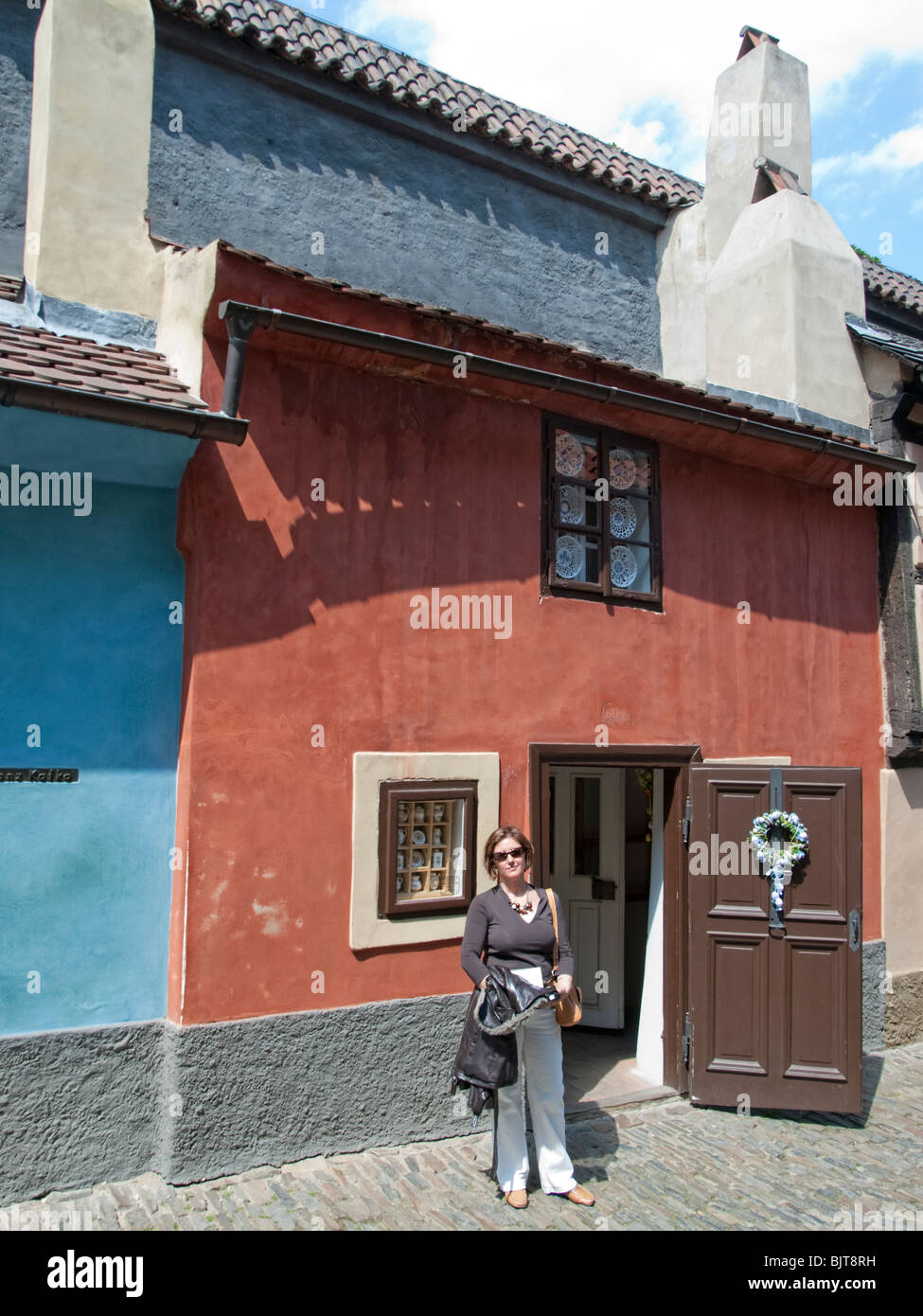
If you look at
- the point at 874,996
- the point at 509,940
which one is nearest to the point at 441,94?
the point at 509,940

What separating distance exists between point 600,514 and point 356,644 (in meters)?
2.23

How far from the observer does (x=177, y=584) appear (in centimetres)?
574

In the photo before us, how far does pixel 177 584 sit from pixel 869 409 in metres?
6.88

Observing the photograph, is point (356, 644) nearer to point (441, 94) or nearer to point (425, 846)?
point (425, 846)

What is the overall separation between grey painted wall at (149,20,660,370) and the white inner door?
16.9ft

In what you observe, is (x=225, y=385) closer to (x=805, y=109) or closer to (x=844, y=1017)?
(x=844, y=1017)

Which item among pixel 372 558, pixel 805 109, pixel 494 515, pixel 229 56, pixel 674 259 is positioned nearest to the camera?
pixel 372 558

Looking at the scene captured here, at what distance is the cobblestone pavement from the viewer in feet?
16.5

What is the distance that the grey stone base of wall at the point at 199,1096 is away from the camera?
512cm

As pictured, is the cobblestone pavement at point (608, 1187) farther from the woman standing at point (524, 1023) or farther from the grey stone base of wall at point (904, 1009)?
the grey stone base of wall at point (904, 1009)

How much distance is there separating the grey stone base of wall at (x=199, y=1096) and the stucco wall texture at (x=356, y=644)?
19 cm

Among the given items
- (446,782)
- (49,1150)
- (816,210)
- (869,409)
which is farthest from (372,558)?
(816,210)

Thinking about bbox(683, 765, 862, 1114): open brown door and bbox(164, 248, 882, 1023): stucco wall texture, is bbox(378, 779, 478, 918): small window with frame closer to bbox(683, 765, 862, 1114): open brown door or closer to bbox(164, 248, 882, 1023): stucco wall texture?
bbox(164, 248, 882, 1023): stucco wall texture

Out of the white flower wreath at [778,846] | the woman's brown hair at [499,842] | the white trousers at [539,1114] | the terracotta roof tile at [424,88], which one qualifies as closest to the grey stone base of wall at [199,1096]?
the white trousers at [539,1114]
